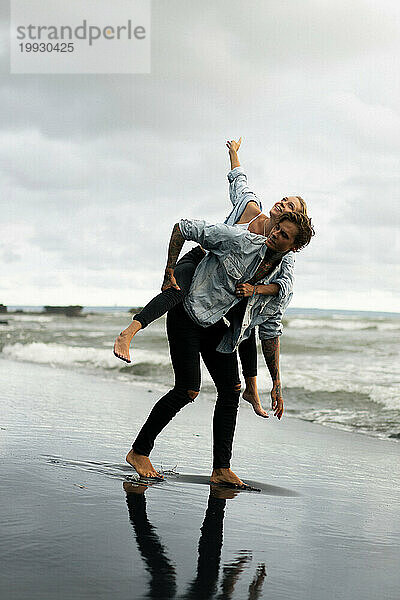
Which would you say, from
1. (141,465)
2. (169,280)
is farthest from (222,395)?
(169,280)

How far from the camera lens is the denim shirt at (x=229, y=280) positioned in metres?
3.62

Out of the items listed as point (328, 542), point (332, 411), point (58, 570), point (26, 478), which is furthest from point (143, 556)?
point (332, 411)

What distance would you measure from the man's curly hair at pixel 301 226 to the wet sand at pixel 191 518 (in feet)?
4.77

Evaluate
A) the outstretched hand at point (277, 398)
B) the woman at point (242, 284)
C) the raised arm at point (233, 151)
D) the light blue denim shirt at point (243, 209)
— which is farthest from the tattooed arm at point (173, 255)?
the outstretched hand at point (277, 398)

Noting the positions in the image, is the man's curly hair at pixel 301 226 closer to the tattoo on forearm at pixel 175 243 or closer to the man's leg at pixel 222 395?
the tattoo on forearm at pixel 175 243

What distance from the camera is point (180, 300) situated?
12.6ft

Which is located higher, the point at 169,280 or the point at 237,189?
the point at 237,189

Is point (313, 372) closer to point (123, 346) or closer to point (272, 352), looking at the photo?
point (272, 352)

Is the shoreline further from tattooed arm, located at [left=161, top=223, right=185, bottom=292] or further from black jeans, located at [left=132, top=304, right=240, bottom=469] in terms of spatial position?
tattooed arm, located at [left=161, top=223, right=185, bottom=292]

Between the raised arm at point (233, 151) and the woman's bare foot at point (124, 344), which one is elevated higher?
the raised arm at point (233, 151)

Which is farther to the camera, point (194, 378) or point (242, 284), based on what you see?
point (194, 378)

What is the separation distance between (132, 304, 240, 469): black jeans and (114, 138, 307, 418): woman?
0.57 ft

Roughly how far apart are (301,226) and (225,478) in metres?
1.58

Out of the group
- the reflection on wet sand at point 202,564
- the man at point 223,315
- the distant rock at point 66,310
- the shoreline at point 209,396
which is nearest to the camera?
the reflection on wet sand at point 202,564
